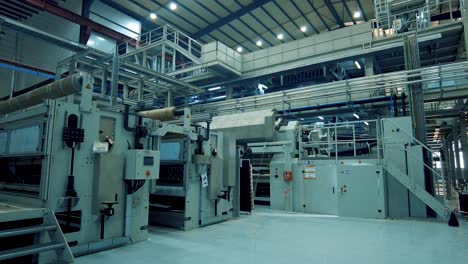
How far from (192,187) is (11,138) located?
2806 mm

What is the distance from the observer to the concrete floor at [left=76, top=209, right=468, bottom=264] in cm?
350

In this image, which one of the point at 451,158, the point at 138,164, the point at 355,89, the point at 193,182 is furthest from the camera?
the point at 451,158

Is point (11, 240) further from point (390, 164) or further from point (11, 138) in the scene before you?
point (390, 164)

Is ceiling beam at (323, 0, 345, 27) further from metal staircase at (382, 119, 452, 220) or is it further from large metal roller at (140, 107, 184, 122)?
large metal roller at (140, 107, 184, 122)

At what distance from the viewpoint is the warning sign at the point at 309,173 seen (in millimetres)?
7458

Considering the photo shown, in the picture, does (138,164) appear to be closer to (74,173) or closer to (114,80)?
(74,173)

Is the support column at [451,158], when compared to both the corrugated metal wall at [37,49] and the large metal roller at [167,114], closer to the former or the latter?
the large metal roller at [167,114]

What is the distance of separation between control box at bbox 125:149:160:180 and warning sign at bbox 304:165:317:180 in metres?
4.53

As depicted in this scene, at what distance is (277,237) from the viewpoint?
4.66 meters

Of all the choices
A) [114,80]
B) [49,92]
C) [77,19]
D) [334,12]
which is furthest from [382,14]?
[77,19]

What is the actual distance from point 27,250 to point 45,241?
438 millimetres

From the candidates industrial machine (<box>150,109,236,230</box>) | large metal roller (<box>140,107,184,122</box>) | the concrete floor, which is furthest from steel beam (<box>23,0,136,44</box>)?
the concrete floor

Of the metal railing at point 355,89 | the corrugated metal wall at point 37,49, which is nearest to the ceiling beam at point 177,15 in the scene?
the corrugated metal wall at point 37,49

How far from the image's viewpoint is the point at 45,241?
120 inches
